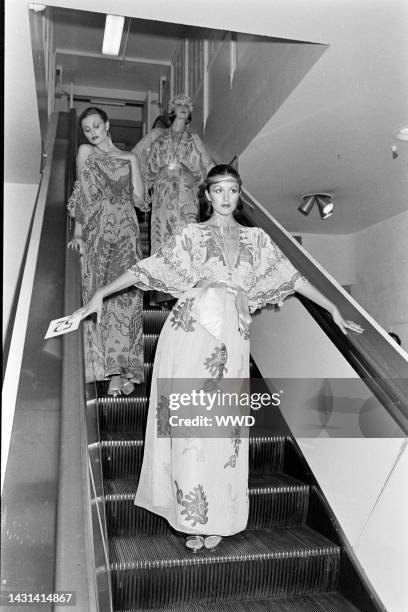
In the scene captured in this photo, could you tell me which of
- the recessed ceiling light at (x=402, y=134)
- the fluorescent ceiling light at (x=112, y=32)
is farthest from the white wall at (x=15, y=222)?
the recessed ceiling light at (x=402, y=134)

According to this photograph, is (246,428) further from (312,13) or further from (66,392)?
(312,13)

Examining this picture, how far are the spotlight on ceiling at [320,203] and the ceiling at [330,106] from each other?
0.32 ft

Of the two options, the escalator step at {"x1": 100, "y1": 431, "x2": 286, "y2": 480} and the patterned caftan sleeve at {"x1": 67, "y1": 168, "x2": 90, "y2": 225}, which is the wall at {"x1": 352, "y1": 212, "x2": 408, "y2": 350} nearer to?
the patterned caftan sleeve at {"x1": 67, "y1": 168, "x2": 90, "y2": 225}

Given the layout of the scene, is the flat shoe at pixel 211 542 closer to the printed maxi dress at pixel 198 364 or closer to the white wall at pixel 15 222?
the printed maxi dress at pixel 198 364

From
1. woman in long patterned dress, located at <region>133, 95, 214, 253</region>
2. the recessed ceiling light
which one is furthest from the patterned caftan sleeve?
the recessed ceiling light

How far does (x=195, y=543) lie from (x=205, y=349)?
2.37ft

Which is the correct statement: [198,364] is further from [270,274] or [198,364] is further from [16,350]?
[16,350]

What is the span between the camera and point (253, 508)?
278 cm

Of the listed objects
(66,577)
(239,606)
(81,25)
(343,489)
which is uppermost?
(81,25)

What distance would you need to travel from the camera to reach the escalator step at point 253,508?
2.60m

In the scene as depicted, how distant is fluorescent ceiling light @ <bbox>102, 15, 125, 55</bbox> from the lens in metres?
3.88

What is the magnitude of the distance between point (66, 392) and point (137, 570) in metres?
1.11

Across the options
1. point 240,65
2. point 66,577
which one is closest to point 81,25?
point 240,65

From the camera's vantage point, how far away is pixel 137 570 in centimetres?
228
